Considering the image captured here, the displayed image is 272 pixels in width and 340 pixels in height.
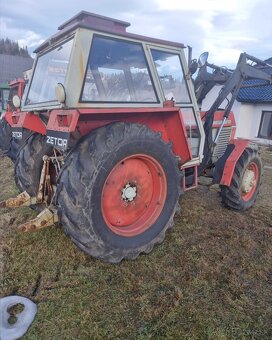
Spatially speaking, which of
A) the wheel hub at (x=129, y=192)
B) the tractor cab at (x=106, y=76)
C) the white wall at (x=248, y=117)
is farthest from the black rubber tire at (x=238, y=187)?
the white wall at (x=248, y=117)

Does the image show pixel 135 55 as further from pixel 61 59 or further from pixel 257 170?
pixel 257 170

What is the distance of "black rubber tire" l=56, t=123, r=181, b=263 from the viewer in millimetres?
2309

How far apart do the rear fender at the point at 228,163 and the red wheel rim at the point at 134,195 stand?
1.25 metres

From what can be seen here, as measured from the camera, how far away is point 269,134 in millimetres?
14977

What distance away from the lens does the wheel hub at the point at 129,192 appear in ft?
9.29

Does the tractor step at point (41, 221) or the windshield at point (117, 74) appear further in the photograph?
the windshield at point (117, 74)

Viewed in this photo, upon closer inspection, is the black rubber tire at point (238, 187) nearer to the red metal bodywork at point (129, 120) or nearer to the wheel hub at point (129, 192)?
the red metal bodywork at point (129, 120)

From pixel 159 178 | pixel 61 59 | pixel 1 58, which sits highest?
pixel 1 58

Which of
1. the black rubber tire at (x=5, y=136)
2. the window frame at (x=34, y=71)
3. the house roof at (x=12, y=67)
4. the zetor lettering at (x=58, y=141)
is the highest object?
the house roof at (x=12, y=67)

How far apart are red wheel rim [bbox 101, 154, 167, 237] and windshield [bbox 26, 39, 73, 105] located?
1007mm

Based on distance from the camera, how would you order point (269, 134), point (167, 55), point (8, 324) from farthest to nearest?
1. point (269, 134)
2. point (167, 55)
3. point (8, 324)

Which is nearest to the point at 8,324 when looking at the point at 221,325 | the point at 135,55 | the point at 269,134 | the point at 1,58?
the point at 221,325

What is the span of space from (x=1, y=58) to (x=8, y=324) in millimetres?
34970

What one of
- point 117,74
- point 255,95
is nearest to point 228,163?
point 117,74
